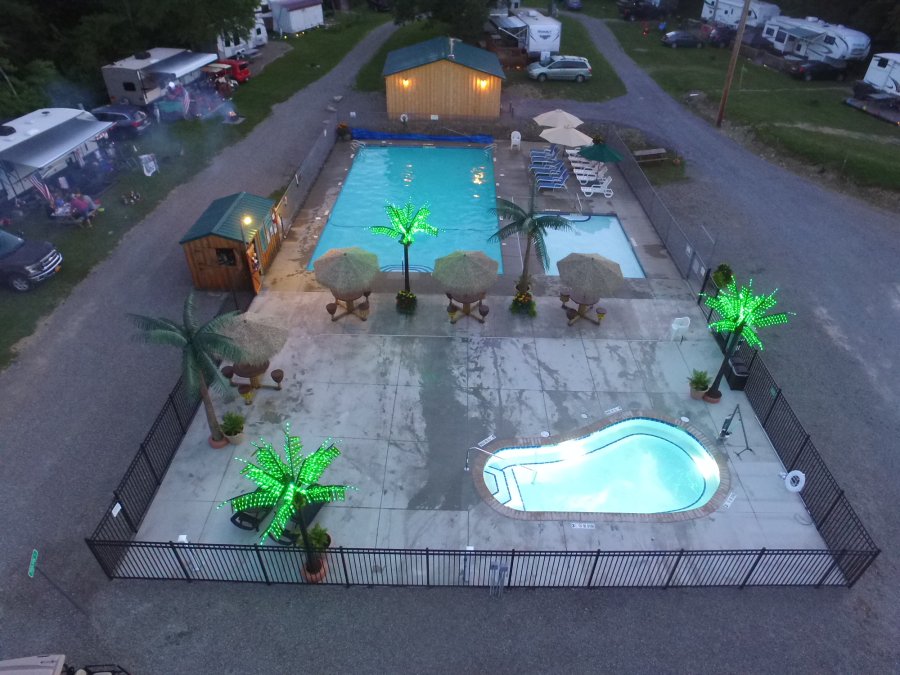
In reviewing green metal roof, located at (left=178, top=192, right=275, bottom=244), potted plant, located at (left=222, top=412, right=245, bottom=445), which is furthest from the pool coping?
green metal roof, located at (left=178, top=192, right=275, bottom=244)

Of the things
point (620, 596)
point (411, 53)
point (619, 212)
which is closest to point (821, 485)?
point (620, 596)

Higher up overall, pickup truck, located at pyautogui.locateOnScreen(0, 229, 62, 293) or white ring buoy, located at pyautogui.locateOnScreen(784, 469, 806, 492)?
pickup truck, located at pyautogui.locateOnScreen(0, 229, 62, 293)

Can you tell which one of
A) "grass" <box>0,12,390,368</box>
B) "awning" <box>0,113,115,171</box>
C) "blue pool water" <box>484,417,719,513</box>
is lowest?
"blue pool water" <box>484,417,719,513</box>

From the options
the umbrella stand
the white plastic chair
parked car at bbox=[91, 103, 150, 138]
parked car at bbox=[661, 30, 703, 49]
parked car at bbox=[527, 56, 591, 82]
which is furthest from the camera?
parked car at bbox=[661, 30, 703, 49]

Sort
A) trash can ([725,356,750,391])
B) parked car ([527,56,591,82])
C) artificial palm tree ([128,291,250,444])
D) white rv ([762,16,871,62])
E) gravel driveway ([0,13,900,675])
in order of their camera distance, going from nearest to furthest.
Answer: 1. gravel driveway ([0,13,900,675])
2. artificial palm tree ([128,291,250,444])
3. trash can ([725,356,750,391])
4. parked car ([527,56,591,82])
5. white rv ([762,16,871,62])

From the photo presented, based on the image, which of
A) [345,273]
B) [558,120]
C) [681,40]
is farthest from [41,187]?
[681,40]

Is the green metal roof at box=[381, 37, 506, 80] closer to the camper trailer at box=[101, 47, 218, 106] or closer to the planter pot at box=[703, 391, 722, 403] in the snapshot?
the camper trailer at box=[101, 47, 218, 106]
